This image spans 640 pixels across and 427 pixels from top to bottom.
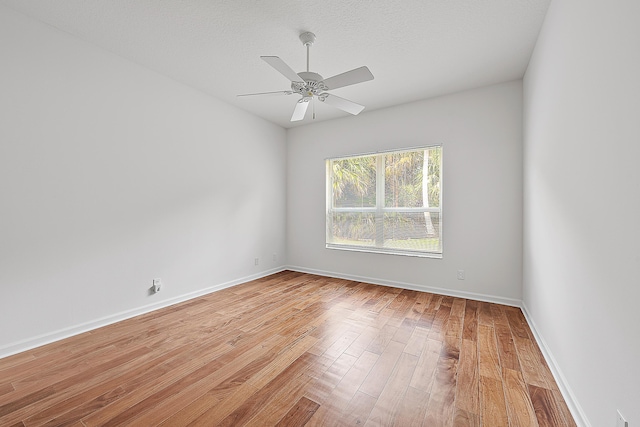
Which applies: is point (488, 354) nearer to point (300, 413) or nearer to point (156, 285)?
point (300, 413)

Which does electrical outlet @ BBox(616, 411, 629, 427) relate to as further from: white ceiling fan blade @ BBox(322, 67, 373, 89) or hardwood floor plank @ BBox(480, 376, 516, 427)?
white ceiling fan blade @ BBox(322, 67, 373, 89)

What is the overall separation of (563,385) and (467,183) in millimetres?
2337

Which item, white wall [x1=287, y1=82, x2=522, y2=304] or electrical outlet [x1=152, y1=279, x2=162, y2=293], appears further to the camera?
white wall [x1=287, y1=82, x2=522, y2=304]

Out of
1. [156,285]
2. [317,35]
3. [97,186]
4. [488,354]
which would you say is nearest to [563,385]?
[488,354]

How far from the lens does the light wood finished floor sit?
147cm

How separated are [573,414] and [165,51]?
13.8 feet

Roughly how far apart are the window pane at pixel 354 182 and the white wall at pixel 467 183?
0.69ft

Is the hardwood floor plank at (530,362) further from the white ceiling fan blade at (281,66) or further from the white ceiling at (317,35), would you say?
the white ceiling fan blade at (281,66)

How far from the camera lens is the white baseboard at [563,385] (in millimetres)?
1379

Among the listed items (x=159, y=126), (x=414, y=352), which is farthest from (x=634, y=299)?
(x=159, y=126)

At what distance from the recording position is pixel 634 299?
3.20ft

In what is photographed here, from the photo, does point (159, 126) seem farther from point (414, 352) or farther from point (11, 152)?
point (414, 352)

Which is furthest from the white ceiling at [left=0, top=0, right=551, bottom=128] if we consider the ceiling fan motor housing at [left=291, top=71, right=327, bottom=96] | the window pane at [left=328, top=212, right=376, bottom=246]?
the window pane at [left=328, top=212, right=376, bottom=246]

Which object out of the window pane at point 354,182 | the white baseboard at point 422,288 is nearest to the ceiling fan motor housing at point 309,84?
the window pane at point 354,182
